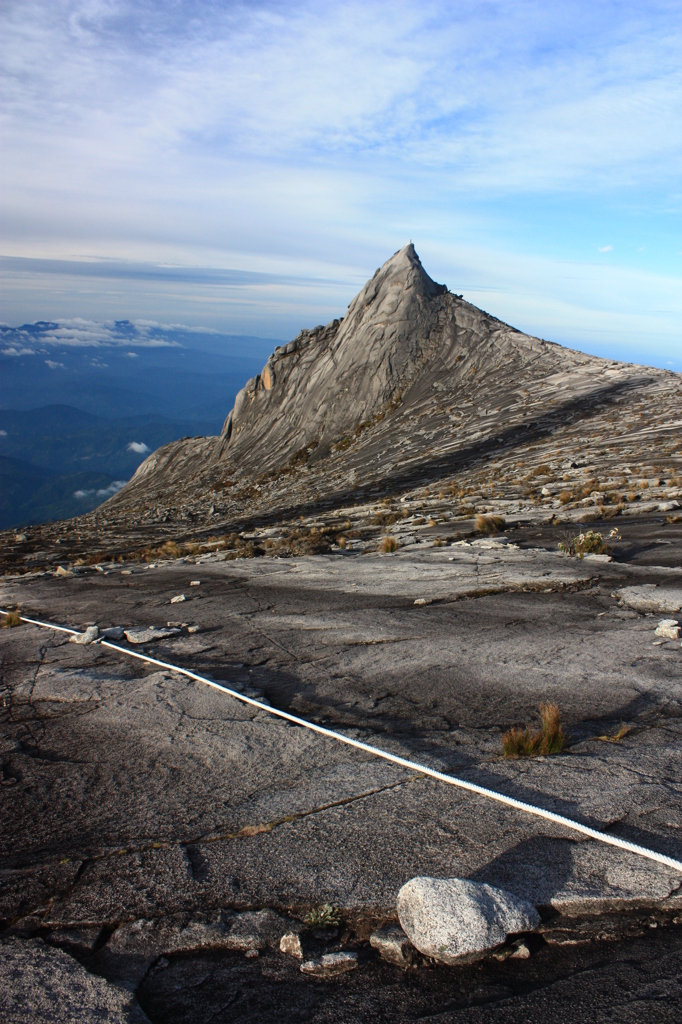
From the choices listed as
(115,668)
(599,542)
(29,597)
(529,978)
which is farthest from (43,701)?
(599,542)

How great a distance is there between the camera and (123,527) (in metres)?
35.7

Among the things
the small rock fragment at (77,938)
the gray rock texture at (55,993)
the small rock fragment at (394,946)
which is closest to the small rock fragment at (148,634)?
the small rock fragment at (77,938)

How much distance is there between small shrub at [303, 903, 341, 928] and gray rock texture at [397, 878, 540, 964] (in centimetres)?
36

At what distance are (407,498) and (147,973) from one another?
21.6m

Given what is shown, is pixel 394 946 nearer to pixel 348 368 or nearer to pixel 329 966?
pixel 329 966

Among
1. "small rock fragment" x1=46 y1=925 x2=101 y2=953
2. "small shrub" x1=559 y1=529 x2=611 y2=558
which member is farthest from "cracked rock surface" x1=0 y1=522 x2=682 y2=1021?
"small shrub" x1=559 y1=529 x2=611 y2=558

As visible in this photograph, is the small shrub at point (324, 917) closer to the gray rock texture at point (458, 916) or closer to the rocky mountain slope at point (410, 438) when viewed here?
the gray rock texture at point (458, 916)

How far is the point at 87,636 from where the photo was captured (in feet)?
27.5

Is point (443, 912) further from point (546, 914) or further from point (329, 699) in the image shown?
point (329, 699)

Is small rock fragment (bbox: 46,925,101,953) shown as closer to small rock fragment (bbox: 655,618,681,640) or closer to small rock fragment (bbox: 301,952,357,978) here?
small rock fragment (bbox: 301,952,357,978)

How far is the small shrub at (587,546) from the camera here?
1070cm

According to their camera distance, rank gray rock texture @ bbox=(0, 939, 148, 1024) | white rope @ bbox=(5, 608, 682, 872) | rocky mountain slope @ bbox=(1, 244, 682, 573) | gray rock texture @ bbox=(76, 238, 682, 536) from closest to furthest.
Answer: gray rock texture @ bbox=(0, 939, 148, 1024), white rope @ bbox=(5, 608, 682, 872), rocky mountain slope @ bbox=(1, 244, 682, 573), gray rock texture @ bbox=(76, 238, 682, 536)

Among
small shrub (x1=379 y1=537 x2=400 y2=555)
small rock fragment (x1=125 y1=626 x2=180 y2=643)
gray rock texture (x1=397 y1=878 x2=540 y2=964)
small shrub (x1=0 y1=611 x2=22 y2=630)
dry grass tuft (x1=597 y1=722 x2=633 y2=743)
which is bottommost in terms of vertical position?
small shrub (x1=0 y1=611 x2=22 y2=630)

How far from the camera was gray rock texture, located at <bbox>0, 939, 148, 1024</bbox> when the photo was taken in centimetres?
262
